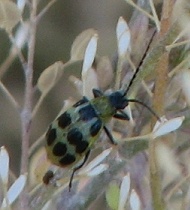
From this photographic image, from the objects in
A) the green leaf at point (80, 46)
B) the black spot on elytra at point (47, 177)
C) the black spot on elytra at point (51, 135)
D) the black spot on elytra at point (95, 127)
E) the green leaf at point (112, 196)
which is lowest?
the green leaf at point (112, 196)

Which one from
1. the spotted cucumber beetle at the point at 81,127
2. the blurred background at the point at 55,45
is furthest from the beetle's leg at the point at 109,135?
the blurred background at the point at 55,45

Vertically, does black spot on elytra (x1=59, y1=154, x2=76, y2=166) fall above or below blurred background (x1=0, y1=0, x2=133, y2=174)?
above

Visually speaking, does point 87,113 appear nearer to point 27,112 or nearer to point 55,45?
point 27,112

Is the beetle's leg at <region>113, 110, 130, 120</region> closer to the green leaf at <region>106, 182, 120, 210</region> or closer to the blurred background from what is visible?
the green leaf at <region>106, 182, 120, 210</region>

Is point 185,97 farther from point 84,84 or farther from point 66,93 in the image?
point 66,93

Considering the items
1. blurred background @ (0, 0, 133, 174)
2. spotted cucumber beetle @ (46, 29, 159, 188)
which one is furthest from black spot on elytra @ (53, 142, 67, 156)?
blurred background @ (0, 0, 133, 174)

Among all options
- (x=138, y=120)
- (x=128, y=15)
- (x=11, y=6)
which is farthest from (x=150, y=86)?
(x=128, y=15)

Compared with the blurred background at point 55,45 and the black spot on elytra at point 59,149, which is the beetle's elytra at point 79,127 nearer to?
→ the black spot on elytra at point 59,149
